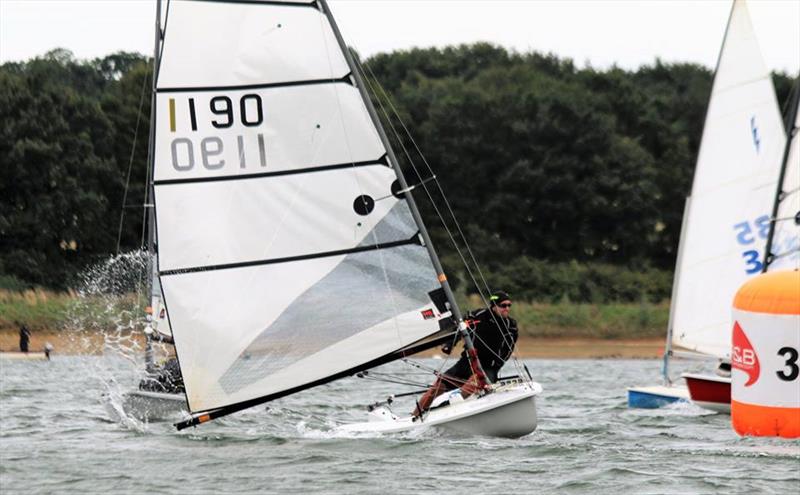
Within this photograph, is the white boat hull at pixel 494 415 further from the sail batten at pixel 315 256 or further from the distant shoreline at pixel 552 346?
the distant shoreline at pixel 552 346

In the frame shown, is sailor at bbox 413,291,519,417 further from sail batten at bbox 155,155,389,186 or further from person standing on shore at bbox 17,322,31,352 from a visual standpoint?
person standing on shore at bbox 17,322,31,352

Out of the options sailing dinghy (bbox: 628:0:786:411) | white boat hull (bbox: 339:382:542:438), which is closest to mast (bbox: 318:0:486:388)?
white boat hull (bbox: 339:382:542:438)

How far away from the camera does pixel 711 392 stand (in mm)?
21172

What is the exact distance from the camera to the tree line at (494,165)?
46.2 metres

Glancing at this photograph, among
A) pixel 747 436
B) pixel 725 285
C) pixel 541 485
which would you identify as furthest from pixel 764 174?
pixel 541 485

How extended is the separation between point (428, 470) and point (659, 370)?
76.1ft

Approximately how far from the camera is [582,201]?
53.3 meters

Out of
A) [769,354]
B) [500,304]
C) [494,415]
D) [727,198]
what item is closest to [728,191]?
[727,198]

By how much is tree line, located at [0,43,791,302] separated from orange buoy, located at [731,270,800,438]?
3012 cm

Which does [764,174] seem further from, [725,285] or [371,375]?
[371,375]

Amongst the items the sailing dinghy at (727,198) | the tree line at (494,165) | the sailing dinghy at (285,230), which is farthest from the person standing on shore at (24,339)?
the sailing dinghy at (285,230)

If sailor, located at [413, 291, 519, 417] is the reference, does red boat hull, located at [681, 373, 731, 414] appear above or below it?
below

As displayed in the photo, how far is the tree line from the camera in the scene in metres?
46.2

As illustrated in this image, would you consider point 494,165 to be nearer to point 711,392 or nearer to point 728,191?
point 728,191
